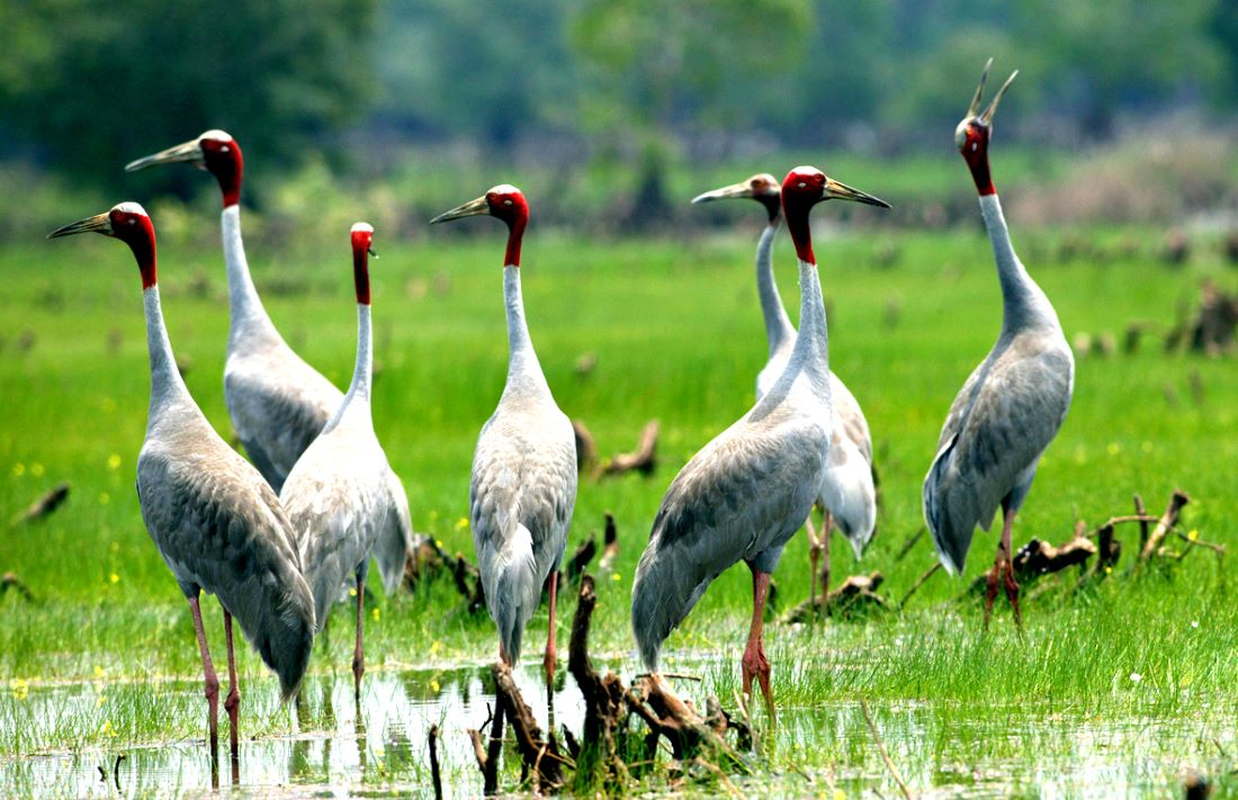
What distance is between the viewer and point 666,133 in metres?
58.1

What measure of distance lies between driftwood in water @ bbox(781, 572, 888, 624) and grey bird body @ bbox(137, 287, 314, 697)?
2949 mm

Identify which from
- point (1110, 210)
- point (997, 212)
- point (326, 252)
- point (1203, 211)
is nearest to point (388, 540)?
point (997, 212)

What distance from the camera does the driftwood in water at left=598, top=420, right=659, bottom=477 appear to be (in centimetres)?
1390

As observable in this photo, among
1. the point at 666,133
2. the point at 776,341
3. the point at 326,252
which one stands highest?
the point at 666,133

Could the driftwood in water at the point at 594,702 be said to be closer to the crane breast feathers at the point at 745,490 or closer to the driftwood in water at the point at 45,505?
the crane breast feathers at the point at 745,490

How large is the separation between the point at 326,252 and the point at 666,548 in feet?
91.9

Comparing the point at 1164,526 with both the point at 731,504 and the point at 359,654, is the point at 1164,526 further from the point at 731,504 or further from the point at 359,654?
the point at 359,654

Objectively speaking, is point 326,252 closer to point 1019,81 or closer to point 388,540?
point 388,540

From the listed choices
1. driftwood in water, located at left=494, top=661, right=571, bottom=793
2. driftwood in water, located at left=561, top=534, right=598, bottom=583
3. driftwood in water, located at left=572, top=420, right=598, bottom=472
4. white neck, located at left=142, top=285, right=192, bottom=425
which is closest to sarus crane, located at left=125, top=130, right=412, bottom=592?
driftwood in water, located at left=561, top=534, right=598, bottom=583

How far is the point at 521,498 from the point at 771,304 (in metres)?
3.24

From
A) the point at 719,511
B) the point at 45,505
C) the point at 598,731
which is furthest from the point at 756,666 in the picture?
the point at 45,505

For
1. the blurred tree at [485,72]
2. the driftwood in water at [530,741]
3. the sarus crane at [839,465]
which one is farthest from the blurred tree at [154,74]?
the blurred tree at [485,72]

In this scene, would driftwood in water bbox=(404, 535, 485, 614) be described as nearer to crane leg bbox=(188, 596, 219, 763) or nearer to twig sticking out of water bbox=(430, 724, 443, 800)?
crane leg bbox=(188, 596, 219, 763)

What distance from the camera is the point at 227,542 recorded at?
26.1ft
